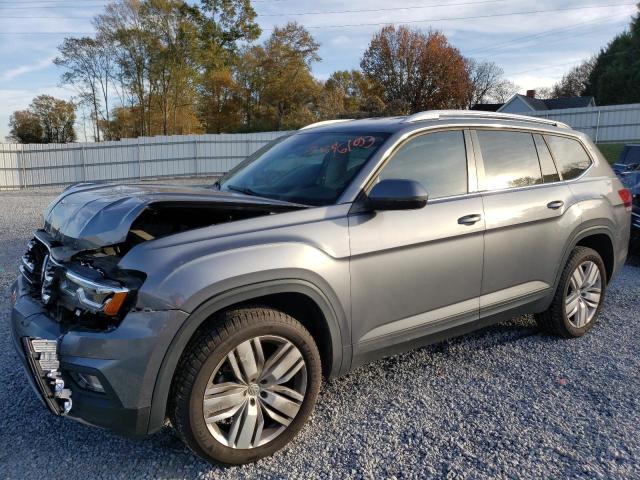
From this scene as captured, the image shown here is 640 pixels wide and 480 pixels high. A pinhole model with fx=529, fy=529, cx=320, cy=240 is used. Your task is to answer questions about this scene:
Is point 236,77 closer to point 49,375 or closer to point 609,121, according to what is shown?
point 609,121

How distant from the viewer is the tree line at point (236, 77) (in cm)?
4081

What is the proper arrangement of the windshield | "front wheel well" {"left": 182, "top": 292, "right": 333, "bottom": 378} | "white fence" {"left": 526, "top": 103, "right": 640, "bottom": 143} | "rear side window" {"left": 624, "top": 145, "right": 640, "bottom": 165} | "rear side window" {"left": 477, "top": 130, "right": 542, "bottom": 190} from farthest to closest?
"white fence" {"left": 526, "top": 103, "right": 640, "bottom": 143} < "rear side window" {"left": 624, "top": 145, "right": 640, "bottom": 165} < "rear side window" {"left": 477, "top": 130, "right": 542, "bottom": 190} < the windshield < "front wheel well" {"left": 182, "top": 292, "right": 333, "bottom": 378}

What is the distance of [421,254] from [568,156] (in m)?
2.14

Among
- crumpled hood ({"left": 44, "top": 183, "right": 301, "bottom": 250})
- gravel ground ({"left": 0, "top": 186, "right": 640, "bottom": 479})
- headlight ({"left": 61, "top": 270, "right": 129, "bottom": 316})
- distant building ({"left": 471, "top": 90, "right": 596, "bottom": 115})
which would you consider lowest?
gravel ground ({"left": 0, "top": 186, "right": 640, "bottom": 479})

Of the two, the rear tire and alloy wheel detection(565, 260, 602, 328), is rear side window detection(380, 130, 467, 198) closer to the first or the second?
the rear tire

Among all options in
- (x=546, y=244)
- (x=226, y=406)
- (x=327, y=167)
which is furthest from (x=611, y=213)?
(x=226, y=406)

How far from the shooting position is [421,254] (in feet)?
10.8

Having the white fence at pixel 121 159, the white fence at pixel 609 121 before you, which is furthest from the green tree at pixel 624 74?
the white fence at pixel 121 159

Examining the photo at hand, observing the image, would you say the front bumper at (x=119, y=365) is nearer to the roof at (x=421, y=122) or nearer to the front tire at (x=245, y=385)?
the front tire at (x=245, y=385)

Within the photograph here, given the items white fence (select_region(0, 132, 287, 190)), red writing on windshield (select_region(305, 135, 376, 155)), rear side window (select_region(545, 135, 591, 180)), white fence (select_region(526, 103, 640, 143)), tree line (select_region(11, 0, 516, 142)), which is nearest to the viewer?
red writing on windshield (select_region(305, 135, 376, 155))

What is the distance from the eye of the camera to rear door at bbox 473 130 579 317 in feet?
12.3

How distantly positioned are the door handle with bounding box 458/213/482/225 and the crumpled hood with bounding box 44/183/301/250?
1.13 m

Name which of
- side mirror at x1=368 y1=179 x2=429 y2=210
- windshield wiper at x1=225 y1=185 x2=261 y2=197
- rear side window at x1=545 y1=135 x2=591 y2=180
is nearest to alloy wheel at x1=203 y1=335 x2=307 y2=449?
side mirror at x1=368 y1=179 x2=429 y2=210

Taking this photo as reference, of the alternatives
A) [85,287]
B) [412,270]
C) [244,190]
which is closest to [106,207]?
[85,287]
